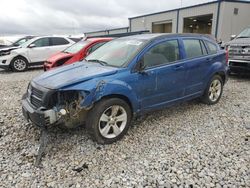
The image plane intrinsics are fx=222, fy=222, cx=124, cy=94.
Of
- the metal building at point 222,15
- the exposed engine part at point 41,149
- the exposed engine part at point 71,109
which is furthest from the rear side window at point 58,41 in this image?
the metal building at point 222,15

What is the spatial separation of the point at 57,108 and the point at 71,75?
0.58 meters

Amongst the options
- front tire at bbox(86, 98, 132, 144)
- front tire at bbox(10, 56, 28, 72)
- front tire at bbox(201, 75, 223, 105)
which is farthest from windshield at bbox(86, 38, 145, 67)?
front tire at bbox(10, 56, 28, 72)

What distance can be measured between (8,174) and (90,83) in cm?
158

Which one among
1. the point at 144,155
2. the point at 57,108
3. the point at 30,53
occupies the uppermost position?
the point at 30,53

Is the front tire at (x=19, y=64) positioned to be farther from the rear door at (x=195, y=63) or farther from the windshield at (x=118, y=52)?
the rear door at (x=195, y=63)

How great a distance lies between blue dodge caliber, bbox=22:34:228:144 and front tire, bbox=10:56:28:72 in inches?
303

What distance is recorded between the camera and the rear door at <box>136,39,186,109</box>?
3738mm

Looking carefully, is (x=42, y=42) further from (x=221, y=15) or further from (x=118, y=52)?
(x=221, y=15)

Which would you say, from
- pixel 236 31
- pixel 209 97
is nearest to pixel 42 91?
pixel 209 97

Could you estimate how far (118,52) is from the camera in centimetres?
407

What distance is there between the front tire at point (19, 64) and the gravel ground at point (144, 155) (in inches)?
270

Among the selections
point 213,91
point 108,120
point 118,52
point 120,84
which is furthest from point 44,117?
point 213,91

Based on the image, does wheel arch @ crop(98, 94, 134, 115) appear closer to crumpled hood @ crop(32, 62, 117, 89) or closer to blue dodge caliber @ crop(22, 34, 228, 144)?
blue dodge caliber @ crop(22, 34, 228, 144)

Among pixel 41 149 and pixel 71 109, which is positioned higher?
pixel 71 109
